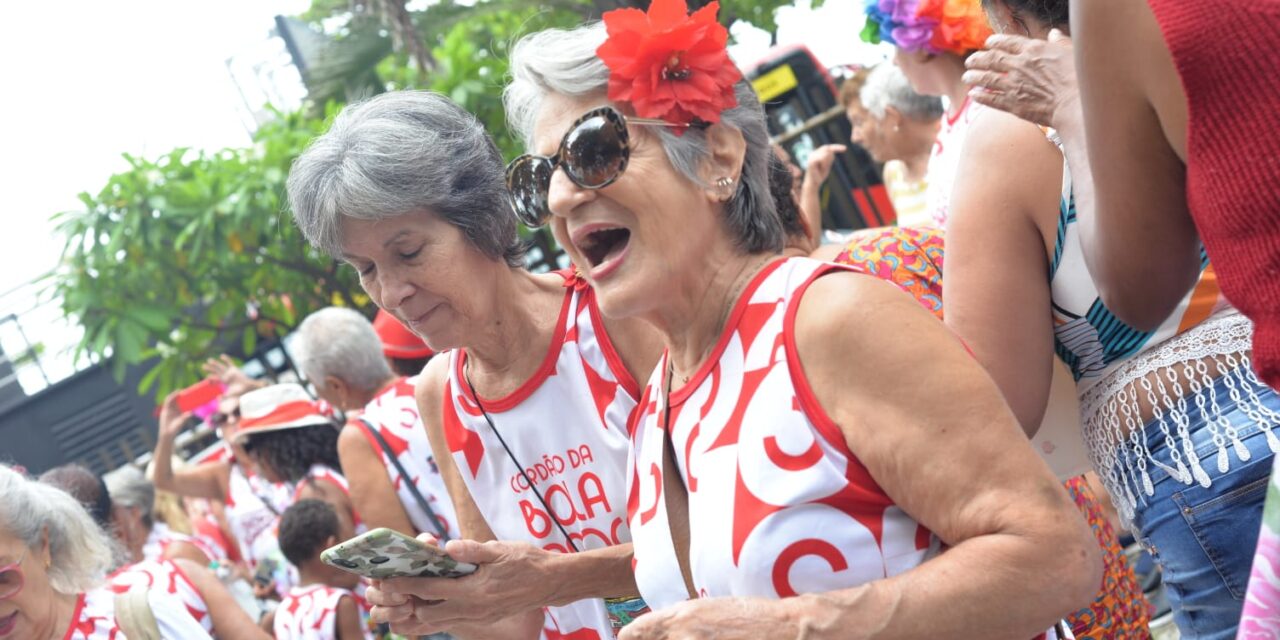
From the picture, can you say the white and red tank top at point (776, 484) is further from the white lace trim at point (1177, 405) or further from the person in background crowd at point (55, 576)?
the person in background crowd at point (55, 576)

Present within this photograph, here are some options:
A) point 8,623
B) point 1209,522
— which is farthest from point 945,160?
point 8,623

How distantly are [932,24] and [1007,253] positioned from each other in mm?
1289

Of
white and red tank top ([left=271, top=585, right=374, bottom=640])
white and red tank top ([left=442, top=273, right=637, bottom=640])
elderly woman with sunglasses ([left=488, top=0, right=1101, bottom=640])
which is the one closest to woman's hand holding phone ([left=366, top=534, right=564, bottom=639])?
white and red tank top ([left=442, top=273, right=637, bottom=640])

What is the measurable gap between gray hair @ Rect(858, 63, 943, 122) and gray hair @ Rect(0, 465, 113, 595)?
3787mm

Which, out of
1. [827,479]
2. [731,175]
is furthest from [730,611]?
[731,175]

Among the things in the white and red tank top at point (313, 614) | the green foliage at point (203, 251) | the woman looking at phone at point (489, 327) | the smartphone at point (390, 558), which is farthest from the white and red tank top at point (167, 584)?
the green foliage at point (203, 251)

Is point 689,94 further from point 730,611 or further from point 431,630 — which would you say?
point 431,630

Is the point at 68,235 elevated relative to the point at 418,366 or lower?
elevated

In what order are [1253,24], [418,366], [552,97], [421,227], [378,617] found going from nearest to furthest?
[1253,24] < [552,97] < [378,617] < [421,227] < [418,366]

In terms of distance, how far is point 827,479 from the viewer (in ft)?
5.68

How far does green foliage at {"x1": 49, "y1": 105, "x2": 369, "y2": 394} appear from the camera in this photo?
8.19 m

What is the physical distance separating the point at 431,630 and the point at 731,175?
1.17 metres

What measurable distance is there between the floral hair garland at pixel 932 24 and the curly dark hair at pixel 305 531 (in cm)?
294

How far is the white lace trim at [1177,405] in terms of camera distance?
6.79ft
